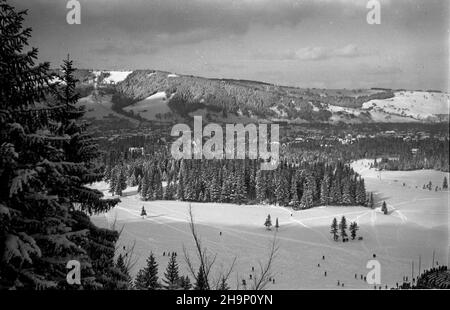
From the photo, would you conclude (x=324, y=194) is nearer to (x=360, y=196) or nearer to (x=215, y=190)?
(x=360, y=196)

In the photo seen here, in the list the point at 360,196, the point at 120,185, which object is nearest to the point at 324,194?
the point at 360,196

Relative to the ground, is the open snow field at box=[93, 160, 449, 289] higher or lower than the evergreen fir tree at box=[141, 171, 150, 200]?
lower

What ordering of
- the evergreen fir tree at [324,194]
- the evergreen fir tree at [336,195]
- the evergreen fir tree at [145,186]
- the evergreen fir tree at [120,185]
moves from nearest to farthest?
the evergreen fir tree at [324,194]
the evergreen fir tree at [336,195]
the evergreen fir tree at [145,186]
the evergreen fir tree at [120,185]

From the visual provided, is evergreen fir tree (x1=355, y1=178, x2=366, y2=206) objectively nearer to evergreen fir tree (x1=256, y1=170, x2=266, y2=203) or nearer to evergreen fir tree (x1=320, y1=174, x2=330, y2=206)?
evergreen fir tree (x1=320, y1=174, x2=330, y2=206)

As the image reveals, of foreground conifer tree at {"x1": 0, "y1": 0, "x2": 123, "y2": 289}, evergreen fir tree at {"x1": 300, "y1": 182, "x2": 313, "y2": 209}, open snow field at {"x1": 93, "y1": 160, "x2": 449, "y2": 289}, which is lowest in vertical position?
open snow field at {"x1": 93, "y1": 160, "x2": 449, "y2": 289}

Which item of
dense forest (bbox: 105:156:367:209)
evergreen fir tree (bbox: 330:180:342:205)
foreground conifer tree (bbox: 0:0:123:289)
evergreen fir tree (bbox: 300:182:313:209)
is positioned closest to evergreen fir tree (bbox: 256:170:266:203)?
dense forest (bbox: 105:156:367:209)

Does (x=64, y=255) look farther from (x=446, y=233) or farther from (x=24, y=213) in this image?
(x=446, y=233)

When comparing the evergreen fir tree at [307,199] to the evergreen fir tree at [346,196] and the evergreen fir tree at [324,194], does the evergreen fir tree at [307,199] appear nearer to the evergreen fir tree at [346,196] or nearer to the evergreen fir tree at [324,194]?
the evergreen fir tree at [324,194]

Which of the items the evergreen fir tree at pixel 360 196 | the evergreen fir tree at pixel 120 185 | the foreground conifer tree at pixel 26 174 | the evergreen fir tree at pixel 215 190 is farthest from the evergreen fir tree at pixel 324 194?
the foreground conifer tree at pixel 26 174
